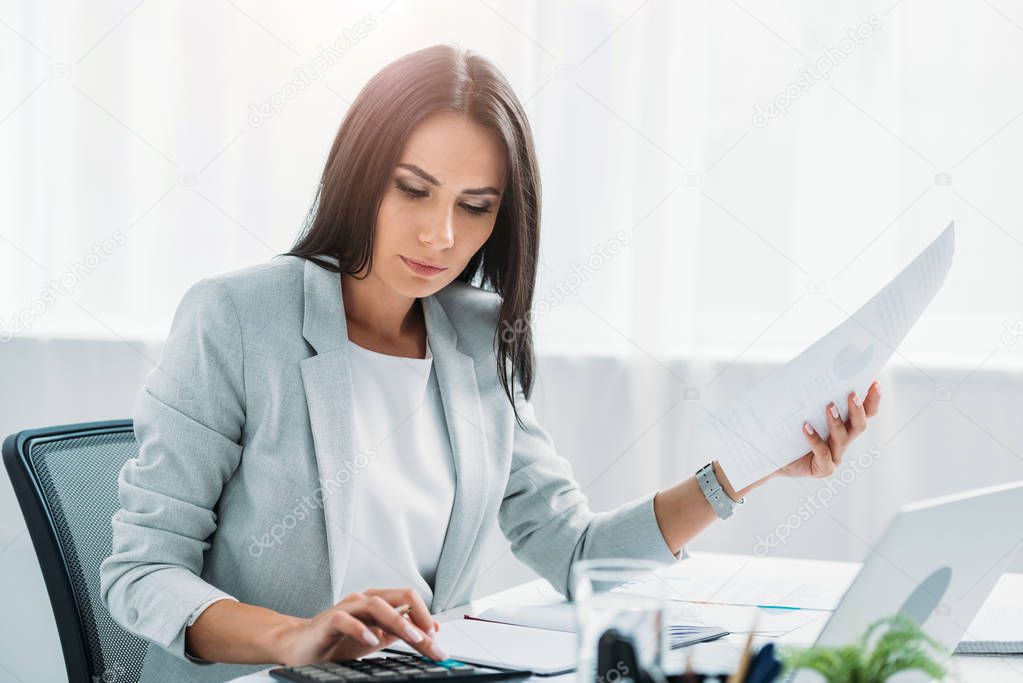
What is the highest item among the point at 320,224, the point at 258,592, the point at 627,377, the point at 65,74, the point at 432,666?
the point at 65,74

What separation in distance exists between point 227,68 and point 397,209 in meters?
1.48

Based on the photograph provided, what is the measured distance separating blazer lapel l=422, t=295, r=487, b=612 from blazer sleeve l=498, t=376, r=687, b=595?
9cm

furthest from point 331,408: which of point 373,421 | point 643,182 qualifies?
point 643,182

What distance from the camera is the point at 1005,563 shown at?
0.91 m

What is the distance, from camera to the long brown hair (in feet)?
4.50

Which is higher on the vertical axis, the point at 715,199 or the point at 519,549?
the point at 715,199

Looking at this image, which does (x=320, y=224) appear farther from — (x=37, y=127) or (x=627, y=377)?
(x=37, y=127)

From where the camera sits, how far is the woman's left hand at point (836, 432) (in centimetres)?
120

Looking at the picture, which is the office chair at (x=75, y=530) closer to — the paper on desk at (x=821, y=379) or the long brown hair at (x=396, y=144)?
the long brown hair at (x=396, y=144)

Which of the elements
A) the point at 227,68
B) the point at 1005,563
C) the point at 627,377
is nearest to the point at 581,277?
the point at 627,377

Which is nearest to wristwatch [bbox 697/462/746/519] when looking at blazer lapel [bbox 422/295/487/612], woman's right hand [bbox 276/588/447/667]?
blazer lapel [bbox 422/295/487/612]

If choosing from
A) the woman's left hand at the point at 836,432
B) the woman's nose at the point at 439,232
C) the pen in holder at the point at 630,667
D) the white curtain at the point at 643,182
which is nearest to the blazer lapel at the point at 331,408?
the woman's nose at the point at 439,232

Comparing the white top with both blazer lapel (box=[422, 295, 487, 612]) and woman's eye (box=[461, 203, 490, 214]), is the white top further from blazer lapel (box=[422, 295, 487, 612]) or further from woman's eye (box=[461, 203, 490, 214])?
woman's eye (box=[461, 203, 490, 214])

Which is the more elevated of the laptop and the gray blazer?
the laptop
